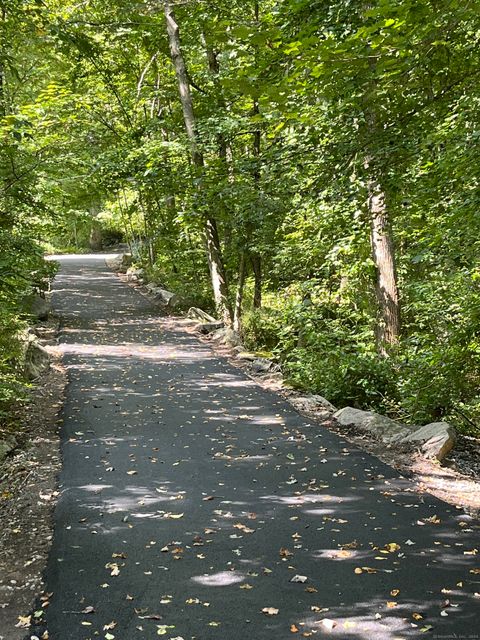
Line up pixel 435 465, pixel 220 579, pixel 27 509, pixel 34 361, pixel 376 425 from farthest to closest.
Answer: pixel 34 361
pixel 376 425
pixel 435 465
pixel 27 509
pixel 220 579

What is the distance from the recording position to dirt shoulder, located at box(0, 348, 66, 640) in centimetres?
384

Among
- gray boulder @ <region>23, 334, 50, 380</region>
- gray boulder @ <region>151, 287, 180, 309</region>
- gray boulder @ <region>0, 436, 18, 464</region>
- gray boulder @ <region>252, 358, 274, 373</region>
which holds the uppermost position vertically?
gray boulder @ <region>151, 287, 180, 309</region>

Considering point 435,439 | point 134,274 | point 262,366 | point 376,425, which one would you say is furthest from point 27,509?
point 134,274

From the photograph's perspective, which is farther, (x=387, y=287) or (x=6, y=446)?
(x=387, y=287)

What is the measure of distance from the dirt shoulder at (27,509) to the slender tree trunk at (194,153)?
23.1ft

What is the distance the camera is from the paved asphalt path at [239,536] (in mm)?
3531

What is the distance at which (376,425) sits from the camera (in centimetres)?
730

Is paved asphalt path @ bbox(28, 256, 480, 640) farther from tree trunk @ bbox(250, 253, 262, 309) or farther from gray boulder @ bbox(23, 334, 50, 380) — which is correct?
tree trunk @ bbox(250, 253, 262, 309)

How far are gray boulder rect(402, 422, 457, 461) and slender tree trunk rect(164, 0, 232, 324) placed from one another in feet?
27.9

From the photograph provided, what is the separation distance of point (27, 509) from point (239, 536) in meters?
1.95

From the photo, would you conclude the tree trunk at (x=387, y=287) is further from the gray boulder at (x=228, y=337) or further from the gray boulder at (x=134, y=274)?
the gray boulder at (x=134, y=274)

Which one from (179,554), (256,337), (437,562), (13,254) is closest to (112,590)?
(179,554)

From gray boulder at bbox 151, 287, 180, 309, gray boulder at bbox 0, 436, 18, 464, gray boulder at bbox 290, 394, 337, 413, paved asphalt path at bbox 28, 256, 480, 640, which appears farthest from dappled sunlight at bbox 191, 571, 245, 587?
gray boulder at bbox 151, 287, 180, 309

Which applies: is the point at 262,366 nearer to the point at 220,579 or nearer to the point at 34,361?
the point at 34,361
